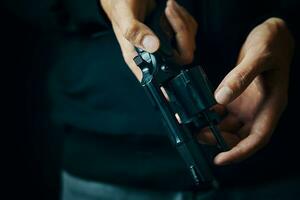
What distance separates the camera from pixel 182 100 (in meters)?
0.44

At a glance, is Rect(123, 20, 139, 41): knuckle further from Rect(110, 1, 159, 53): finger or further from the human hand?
the human hand

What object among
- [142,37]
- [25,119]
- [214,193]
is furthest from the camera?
[25,119]

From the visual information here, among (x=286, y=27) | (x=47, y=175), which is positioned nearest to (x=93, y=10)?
(x=286, y=27)

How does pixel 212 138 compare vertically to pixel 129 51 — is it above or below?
below

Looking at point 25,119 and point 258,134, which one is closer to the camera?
point 258,134

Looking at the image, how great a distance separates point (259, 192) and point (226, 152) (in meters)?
0.13

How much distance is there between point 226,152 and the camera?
0.46 meters

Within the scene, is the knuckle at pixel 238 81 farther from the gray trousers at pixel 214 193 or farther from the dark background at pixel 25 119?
the dark background at pixel 25 119

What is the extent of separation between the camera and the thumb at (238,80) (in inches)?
16.7

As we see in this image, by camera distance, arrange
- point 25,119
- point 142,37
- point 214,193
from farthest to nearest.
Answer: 1. point 25,119
2. point 214,193
3. point 142,37

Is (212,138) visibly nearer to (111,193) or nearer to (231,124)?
(231,124)

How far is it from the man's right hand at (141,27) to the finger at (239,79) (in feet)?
0.21

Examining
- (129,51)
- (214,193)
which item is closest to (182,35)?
(129,51)

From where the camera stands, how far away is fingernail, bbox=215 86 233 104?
424mm
